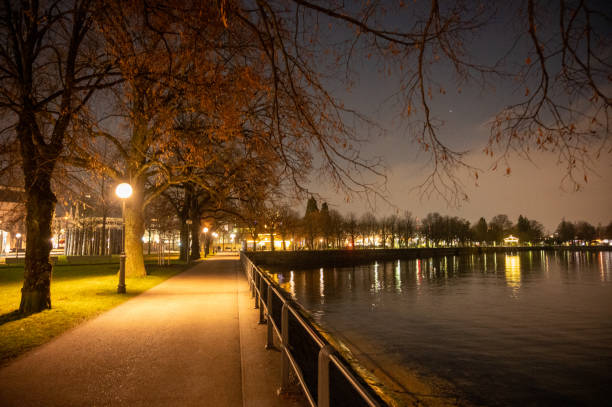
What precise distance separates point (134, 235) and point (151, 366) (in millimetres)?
15694

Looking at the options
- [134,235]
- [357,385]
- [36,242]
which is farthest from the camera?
[134,235]

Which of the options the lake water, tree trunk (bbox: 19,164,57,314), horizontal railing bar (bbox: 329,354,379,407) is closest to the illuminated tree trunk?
tree trunk (bbox: 19,164,57,314)

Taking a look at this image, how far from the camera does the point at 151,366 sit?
566 cm

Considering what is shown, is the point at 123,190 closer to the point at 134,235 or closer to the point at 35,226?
the point at 35,226

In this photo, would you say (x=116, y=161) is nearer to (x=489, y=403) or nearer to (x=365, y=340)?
(x=365, y=340)

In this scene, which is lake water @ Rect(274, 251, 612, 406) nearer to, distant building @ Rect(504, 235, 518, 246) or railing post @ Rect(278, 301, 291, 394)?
railing post @ Rect(278, 301, 291, 394)

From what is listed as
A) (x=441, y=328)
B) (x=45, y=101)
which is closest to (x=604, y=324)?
(x=441, y=328)

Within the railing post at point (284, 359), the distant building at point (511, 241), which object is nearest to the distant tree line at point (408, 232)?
the distant building at point (511, 241)

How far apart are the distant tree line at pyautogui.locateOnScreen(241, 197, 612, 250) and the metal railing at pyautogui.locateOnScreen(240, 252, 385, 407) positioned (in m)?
51.3

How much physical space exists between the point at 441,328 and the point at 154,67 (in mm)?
15788

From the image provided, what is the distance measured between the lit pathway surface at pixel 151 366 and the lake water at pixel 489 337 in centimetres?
588

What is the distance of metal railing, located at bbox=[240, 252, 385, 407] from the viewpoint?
8.99ft

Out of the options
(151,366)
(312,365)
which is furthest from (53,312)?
(312,365)

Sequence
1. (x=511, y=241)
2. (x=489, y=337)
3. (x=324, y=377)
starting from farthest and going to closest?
(x=511, y=241), (x=489, y=337), (x=324, y=377)
